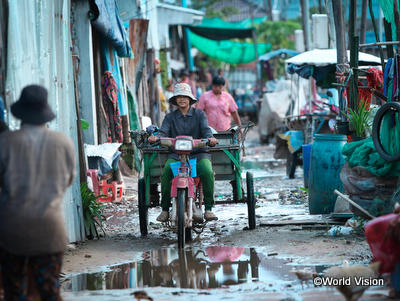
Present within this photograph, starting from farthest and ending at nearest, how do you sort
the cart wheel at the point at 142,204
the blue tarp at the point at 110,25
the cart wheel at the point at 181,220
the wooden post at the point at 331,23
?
the wooden post at the point at 331,23 < the blue tarp at the point at 110,25 < the cart wheel at the point at 142,204 < the cart wheel at the point at 181,220

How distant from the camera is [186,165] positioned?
312 inches

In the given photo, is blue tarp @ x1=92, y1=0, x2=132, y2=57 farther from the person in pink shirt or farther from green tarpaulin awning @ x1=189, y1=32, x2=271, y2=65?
green tarpaulin awning @ x1=189, y1=32, x2=271, y2=65

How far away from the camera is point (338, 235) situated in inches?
316

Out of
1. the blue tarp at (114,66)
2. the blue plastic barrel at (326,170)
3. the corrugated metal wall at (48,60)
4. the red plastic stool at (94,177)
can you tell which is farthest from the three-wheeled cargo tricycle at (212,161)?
the blue tarp at (114,66)

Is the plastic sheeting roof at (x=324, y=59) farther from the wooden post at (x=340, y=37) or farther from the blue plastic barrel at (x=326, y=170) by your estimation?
the blue plastic barrel at (x=326, y=170)

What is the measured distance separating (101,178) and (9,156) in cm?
715

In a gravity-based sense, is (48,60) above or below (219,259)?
above

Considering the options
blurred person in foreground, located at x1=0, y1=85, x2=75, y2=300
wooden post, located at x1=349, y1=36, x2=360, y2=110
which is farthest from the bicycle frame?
blurred person in foreground, located at x1=0, y1=85, x2=75, y2=300

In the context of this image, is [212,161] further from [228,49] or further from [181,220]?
[228,49]

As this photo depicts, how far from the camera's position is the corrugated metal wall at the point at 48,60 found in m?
6.29

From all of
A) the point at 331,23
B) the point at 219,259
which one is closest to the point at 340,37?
the point at 331,23

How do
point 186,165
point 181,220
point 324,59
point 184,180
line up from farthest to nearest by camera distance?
point 324,59
point 186,165
point 184,180
point 181,220

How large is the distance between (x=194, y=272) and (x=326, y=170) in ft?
11.5

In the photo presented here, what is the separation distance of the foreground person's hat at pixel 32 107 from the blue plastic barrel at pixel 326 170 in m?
5.64
